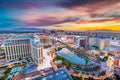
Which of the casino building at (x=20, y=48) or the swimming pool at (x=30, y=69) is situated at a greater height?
the casino building at (x=20, y=48)

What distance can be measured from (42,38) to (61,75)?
704 centimetres

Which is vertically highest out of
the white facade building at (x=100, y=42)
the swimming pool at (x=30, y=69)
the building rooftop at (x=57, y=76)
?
the white facade building at (x=100, y=42)

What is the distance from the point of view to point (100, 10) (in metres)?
4.12

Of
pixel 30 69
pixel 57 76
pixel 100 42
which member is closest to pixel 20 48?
pixel 30 69

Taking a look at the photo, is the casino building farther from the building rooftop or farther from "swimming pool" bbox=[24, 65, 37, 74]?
the building rooftop

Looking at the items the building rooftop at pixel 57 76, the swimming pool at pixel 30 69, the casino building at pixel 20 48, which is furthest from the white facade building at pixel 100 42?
the building rooftop at pixel 57 76

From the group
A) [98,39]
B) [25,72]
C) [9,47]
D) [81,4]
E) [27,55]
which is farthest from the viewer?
[98,39]

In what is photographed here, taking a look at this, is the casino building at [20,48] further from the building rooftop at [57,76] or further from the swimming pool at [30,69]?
the building rooftop at [57,76]

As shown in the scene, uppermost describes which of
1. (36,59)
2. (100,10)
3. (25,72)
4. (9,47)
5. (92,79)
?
(100,10)

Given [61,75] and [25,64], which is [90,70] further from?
[25,64]

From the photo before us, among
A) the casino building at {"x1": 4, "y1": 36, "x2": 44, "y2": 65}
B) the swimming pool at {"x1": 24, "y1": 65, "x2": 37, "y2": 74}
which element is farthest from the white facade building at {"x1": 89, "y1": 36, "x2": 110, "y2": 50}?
the swimming pool at {"x1": 24, "y1": 65, "x2": 37, "y2": 74}

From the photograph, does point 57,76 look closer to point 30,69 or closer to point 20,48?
point 30,69

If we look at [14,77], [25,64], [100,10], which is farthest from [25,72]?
[100,10]

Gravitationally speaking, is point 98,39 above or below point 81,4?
below
